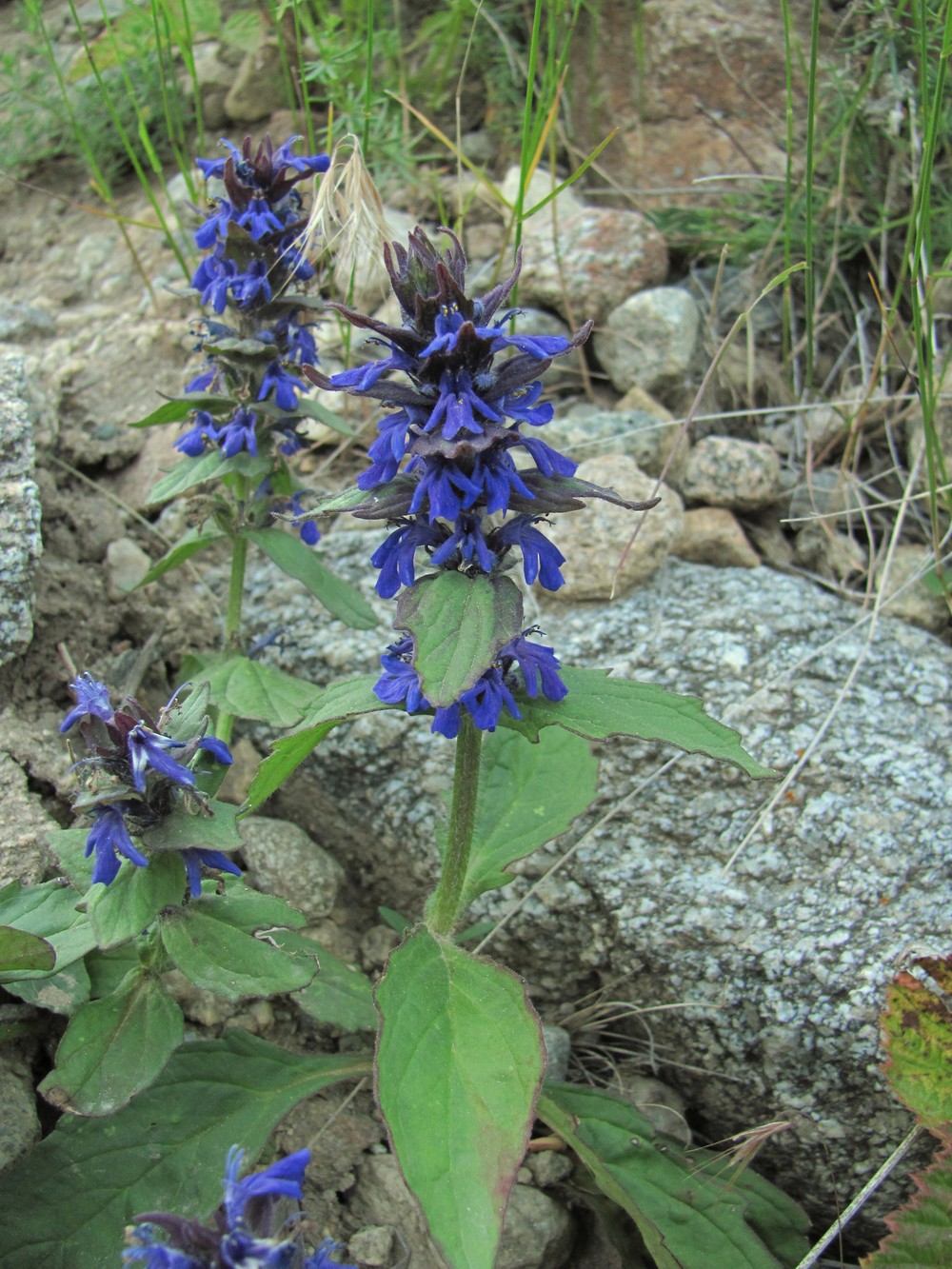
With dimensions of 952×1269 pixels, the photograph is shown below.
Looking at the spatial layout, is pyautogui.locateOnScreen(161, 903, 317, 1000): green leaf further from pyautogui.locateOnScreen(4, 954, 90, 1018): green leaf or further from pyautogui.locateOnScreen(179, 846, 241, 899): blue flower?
pyautogui.locateOnScreen(4, 954, 90, 1018): green leaf

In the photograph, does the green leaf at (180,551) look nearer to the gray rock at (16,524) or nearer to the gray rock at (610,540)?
the gray rock at (16,524)

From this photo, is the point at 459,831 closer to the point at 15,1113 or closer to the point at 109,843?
the point at 109,843

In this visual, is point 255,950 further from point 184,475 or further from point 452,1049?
point 184,475

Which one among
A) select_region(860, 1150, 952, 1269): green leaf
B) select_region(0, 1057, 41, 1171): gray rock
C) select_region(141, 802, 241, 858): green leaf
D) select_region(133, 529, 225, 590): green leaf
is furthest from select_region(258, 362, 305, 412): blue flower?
select_region(860, 1150, 952, 1269): green leaf

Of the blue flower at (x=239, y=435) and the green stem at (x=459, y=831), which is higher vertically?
the blue flower at (x=239, y=435)

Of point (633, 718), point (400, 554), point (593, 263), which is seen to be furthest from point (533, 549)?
point (593, 263)

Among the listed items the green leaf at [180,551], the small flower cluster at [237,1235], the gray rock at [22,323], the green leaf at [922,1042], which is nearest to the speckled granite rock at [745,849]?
the green leaf at [922,1042]
